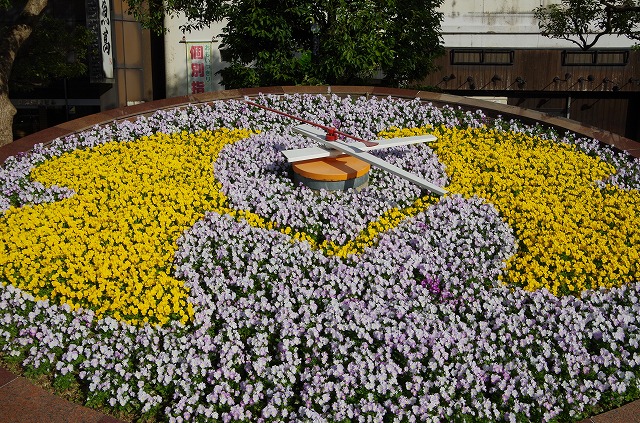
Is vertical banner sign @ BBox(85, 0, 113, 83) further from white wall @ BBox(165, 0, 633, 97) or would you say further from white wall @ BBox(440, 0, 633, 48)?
white wall @ BBox(440, 0, 633, 48)

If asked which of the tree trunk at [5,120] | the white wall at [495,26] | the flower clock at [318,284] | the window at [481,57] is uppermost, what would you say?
the white wall at [495,26]

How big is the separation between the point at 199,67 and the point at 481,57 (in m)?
12.3

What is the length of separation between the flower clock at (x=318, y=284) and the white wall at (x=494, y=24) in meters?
18.1

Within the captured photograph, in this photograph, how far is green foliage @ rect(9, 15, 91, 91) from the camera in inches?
709

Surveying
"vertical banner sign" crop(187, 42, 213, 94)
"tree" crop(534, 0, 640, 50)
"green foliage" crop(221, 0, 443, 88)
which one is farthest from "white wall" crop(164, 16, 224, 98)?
"green foliage" crop(221, 0, 443, 88)

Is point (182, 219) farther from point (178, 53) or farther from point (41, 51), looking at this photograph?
point (178, 53)

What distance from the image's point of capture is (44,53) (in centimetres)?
1817

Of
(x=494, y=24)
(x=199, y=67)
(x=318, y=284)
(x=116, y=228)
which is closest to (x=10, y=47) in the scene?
(x=116, y=228)

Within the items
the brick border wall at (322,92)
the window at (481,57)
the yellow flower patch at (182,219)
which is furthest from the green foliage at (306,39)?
the window at (481,57)

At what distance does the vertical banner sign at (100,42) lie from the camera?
21.9m

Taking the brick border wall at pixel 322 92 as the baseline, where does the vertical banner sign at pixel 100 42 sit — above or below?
above

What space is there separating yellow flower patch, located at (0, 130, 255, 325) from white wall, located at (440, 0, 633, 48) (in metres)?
19.5

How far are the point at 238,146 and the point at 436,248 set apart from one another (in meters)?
4.16

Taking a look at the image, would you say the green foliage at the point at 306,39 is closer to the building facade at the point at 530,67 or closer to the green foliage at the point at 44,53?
the green foliage at the point at 44,53
